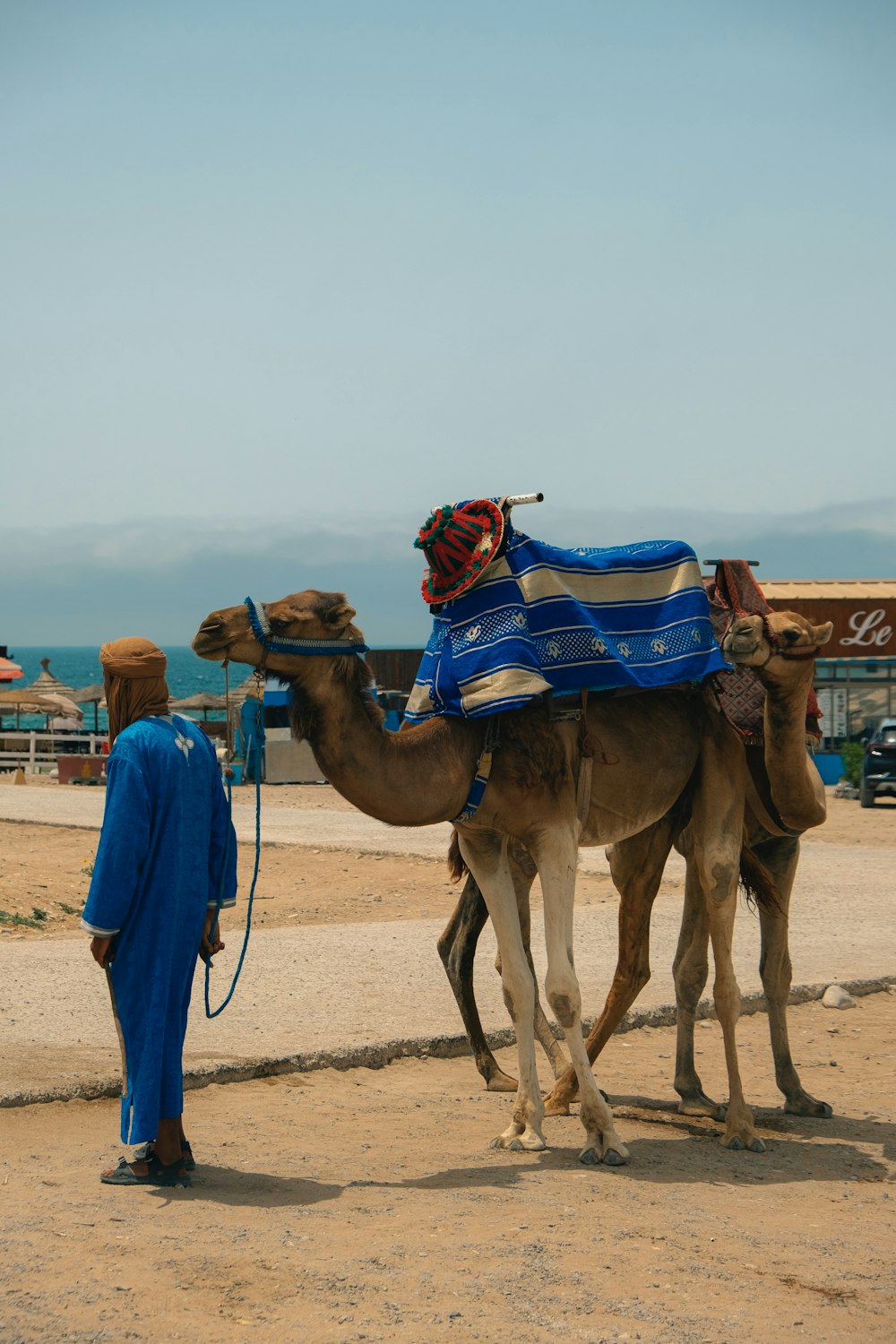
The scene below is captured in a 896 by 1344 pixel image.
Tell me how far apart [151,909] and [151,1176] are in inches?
39.0

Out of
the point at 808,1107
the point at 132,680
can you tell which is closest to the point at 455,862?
the point at 808,1107

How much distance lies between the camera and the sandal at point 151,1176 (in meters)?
5.32

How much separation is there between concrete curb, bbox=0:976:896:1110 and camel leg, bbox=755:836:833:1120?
4.64 feet

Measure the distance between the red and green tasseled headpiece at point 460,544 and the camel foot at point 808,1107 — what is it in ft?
10.5

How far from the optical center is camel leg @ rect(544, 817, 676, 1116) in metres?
7.25

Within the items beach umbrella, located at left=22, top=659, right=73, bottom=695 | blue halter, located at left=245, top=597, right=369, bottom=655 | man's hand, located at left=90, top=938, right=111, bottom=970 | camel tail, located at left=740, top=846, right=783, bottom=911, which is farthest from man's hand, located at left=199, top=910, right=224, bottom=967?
beach umbrella, located at left=22, top=659, right=73, bottom=695

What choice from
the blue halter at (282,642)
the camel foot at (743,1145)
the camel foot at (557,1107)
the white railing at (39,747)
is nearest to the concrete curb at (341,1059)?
the camel foot at (557,1107)

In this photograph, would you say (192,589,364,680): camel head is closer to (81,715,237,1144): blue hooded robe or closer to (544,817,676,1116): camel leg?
(81,715,237,1144): blue hooded robe

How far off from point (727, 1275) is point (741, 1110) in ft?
6.60

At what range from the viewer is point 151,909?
5379 millimetres

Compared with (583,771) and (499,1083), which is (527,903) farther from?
(583,771)

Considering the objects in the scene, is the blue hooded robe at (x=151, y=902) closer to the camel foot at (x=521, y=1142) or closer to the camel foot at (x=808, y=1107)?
the camel foot at (x=521, y=1142)

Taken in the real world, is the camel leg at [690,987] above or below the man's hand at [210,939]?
below

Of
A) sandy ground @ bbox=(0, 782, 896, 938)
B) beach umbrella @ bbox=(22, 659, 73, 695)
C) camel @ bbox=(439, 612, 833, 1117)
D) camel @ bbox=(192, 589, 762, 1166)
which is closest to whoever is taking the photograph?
camel @ bbox=(192, 589, 762, 1166)
